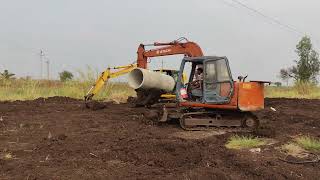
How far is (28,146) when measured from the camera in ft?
33.3

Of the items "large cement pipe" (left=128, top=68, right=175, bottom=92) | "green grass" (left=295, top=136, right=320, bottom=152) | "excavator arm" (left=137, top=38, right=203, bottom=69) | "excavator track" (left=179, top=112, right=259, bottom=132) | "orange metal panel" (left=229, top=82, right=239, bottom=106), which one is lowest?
"green grass" (left=295, top=136, right=320, bottom=152)

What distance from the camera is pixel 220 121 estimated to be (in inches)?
542

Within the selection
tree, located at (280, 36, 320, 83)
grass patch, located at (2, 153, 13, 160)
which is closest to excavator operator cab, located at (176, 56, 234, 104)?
grass patch, located at (2, 153, 13, 160)

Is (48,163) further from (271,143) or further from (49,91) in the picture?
(49,91)

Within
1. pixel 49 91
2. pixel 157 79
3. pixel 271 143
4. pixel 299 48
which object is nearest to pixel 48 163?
pixel 271 143

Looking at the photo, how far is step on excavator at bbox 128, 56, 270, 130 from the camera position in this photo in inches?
525

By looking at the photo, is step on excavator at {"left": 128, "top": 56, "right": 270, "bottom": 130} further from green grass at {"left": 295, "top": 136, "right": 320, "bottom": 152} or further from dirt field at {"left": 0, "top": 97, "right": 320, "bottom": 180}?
green grass at {"left": 295, "top": 136, "right": 320, "bottom": 152}

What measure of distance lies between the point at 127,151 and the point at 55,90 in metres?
15.6

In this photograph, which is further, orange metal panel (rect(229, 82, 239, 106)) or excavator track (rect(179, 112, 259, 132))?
excavator track (rect(179, 112, 259, 132))

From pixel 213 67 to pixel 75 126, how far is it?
12.9 feet

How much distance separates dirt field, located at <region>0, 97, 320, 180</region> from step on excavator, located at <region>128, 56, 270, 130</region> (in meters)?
0.55

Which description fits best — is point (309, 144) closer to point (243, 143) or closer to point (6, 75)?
point (243, 143)

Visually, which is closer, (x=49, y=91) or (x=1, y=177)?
(x=1, y=177)

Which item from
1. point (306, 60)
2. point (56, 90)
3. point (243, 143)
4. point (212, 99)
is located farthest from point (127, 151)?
point (306, 60)
